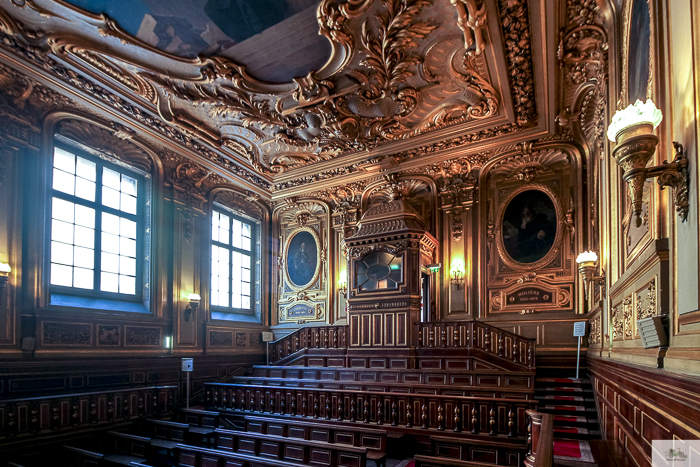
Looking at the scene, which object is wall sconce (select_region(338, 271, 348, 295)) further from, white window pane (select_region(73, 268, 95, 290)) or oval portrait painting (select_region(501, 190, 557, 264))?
white window pane (select_region(73, 268, 95, 290))

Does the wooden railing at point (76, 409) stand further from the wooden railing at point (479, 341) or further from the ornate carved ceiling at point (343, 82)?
the ornate carved ceiling at point (343, 82)

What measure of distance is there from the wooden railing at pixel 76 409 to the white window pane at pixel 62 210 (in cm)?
370

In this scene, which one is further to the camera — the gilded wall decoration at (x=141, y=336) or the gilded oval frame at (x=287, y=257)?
the gilded oval frame at (x=287, y=257)

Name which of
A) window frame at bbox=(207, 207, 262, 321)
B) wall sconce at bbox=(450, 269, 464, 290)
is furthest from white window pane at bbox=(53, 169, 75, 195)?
wall sconce at bbox=(450, 269, 464, 290)

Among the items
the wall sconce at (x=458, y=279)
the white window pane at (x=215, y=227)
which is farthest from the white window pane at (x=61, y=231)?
the wall sconce at (x=458, y=279)

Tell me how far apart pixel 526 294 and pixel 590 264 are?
395 centimetres

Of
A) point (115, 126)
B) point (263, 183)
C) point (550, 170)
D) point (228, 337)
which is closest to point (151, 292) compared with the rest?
point (228, 337)

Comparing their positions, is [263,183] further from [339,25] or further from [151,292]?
[339,25]

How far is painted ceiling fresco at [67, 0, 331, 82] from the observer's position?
7.11 m

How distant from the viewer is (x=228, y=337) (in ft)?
40.6

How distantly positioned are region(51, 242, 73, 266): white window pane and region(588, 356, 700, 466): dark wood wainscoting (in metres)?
9.83

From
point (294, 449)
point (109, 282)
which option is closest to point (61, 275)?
point (109, 282)

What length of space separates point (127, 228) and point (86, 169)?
1.60 m

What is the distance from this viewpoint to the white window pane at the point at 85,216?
9.50 meters
